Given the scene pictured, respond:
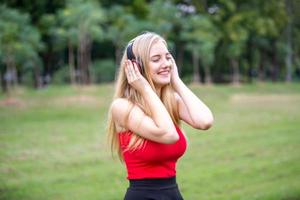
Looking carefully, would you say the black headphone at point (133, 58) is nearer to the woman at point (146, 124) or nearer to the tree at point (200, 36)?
the woman at point (146, 124)

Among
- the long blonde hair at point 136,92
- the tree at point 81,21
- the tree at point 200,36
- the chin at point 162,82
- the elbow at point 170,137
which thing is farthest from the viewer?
the tree at point 200,36

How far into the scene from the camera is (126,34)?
3641cm

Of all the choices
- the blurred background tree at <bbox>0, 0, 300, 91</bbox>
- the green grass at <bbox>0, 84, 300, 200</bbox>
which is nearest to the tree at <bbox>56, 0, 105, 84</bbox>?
the blurred background tree at <bbox>0, 0, 300, 91</bbox>

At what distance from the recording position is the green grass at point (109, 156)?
909 centimetres

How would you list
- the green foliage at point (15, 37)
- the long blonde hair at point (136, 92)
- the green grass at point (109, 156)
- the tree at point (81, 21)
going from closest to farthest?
the long blonde hair at point (136, 92) → the green grass at point (109, 156) → the green foliage at point (15, 37) → the tree at point (81, 21)

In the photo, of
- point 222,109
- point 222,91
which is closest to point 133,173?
point 222,109

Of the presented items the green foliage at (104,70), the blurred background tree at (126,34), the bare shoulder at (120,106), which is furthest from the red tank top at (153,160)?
the green foliage at (104,70)

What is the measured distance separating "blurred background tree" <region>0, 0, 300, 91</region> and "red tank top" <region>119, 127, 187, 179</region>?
24342 millimetres

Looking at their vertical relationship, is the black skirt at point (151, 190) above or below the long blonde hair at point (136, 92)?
below

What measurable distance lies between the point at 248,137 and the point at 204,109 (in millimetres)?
13127

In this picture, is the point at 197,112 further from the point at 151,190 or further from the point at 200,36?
the point at 200,36

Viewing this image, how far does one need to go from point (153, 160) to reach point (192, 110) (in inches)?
19.2

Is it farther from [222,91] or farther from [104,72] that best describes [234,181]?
[104,72]

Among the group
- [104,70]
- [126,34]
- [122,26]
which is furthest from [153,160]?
[104,70]
